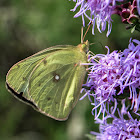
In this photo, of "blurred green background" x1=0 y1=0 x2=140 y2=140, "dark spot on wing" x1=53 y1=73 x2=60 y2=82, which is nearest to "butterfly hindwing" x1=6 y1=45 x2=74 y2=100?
"dark spot on wing" x1=53 y1=73 x2=60 y2=82

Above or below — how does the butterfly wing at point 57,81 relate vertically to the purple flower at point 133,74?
below

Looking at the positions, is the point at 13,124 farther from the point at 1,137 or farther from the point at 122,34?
the point at 122,34

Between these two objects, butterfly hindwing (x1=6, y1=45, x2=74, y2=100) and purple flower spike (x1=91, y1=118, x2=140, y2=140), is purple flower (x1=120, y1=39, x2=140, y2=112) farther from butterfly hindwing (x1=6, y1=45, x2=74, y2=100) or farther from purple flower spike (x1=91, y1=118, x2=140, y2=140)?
butterfly hindwing (x1=6, y1=45, x2=74, y2=100)

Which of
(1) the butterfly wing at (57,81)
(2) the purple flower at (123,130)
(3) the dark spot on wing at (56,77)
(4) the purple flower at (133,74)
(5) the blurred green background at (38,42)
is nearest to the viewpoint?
(4) the purple flower at (133,74)

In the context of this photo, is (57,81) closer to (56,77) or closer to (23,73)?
(56,77)

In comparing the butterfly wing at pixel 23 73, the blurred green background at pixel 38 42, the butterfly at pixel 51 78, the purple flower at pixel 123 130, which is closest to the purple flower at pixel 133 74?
the purple flower at pixel 123 130

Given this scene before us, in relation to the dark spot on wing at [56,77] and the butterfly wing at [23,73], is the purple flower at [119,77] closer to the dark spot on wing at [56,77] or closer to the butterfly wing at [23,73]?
the dark spot on wing at [56,77]
